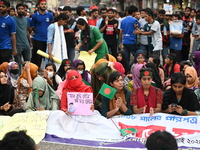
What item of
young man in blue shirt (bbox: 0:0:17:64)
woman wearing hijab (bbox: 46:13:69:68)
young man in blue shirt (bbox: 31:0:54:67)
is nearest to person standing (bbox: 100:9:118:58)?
young man in blue shirt (bbox: 31:0:54:67)

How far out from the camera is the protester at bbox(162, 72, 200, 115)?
4.80 m

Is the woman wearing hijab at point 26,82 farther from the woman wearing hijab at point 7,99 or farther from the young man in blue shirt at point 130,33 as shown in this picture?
the young man in blue shirt at point 130,33

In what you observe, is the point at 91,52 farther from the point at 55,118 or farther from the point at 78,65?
the point at 55,118

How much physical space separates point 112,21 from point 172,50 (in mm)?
1943

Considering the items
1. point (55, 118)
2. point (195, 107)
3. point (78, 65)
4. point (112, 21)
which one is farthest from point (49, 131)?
point (112, 21)

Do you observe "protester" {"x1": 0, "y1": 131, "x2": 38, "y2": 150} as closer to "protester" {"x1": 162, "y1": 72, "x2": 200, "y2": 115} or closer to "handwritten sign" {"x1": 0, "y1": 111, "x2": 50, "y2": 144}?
"handwritten sign" {"x1": 0, "y1": 111, "x2": 50, "y2": 144}

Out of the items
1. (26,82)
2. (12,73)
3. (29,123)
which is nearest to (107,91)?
(29,123)

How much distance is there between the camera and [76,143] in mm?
4578

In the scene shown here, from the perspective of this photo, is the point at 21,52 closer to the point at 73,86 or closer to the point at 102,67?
the point at 102,67

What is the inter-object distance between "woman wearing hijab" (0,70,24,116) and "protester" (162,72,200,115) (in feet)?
7.73

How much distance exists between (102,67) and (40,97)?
1271 mm

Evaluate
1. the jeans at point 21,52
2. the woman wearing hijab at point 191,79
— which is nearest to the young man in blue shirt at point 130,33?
the jeans at point 21,52

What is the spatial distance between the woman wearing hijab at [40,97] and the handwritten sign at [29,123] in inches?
11.9

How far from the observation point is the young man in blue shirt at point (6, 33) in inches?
303
